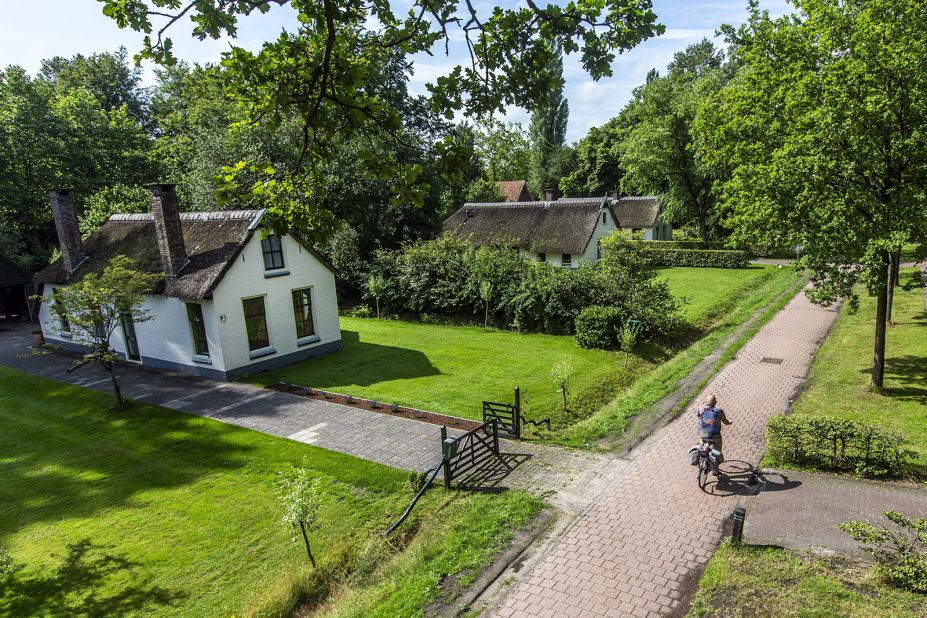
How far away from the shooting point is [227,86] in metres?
5.66

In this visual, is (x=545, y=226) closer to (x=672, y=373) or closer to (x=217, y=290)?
(x=672, y=373)

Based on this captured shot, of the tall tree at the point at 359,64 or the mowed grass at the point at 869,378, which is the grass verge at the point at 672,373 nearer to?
the mowed grass at the point at 869,378

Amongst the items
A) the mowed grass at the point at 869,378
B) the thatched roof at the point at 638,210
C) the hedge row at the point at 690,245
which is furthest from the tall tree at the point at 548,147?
the mowed grass at the point at 869,378

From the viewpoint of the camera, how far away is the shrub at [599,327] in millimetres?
21828

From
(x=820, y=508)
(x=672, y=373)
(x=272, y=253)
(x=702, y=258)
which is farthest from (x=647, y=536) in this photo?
(x=702, y=258)

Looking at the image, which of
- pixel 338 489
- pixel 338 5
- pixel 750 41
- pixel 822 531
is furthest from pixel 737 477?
pixel 750 41

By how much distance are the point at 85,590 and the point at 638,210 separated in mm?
55210

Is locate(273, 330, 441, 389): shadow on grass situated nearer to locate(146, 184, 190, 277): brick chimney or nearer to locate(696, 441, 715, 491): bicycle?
locate(146, 184, 190, 277): brick chimney

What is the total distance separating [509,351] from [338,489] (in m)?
11.7

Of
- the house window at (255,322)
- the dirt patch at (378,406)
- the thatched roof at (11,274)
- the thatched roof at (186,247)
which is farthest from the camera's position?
the thatched roof at (11,274)

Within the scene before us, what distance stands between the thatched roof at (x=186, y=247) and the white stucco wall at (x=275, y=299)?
0.44m

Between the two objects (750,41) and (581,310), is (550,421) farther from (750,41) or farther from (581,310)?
(750,41)

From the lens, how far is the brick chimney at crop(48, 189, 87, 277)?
74.7 ft

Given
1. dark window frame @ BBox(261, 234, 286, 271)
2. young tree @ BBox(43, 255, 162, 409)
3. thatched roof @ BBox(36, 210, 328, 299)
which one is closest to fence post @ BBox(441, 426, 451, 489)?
thatched roof @ BBox(36, 210, 328, 299)
